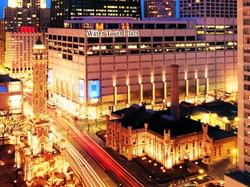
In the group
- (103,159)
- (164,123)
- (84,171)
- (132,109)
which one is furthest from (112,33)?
(84,171)

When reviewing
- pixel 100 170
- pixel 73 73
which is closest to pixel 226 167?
pixel 100 170

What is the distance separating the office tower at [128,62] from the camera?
13288 cm

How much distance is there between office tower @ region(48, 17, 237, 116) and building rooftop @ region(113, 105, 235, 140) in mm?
26550

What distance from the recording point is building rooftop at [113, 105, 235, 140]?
94.3 metres

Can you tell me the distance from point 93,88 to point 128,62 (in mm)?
16610

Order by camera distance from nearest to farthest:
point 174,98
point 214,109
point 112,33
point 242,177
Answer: point 242,177 → point 174,98 → point 214,109 → point 112,33

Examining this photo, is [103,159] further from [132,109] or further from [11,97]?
[11,97]

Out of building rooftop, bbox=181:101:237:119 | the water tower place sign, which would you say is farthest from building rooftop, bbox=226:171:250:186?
the water tower place sign

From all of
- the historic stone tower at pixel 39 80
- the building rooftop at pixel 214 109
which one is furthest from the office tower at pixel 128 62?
the historic stone tower at pixel 39 80

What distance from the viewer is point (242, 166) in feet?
233

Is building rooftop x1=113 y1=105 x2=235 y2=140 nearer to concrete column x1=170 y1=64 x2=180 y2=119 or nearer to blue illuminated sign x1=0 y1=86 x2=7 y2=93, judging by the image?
concrete column x1=170 y1=64 x2=180 y2=119

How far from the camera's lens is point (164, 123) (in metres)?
99.1

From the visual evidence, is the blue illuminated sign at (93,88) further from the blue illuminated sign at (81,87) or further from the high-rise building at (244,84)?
the high-rise building at (244,84)

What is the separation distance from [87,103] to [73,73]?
635 inches
